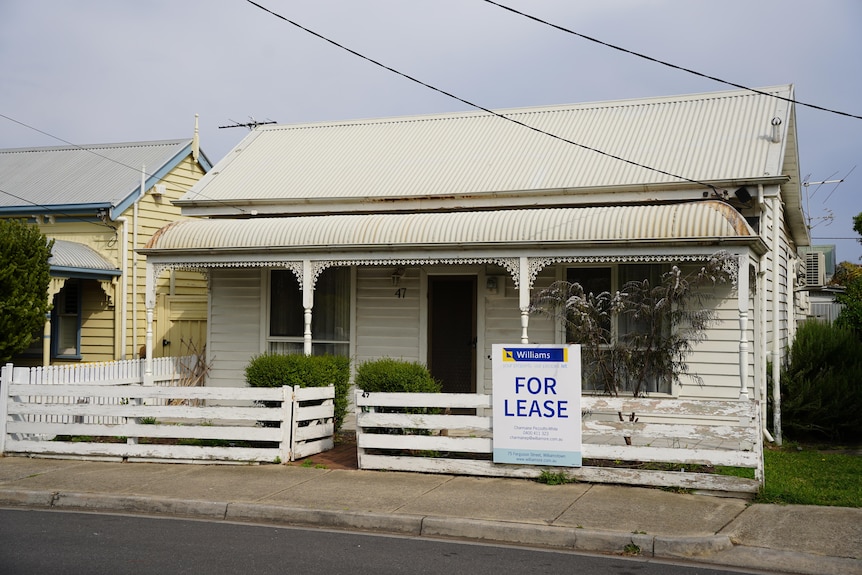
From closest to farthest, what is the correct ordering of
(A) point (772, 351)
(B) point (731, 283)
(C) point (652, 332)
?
(C) point (652, 332), (B) point (731, 283), (A) point (772, 351)

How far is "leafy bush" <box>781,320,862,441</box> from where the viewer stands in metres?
13.7

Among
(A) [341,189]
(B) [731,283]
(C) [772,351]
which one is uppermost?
(A) [341,189]

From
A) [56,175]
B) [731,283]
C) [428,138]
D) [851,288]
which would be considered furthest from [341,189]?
[851,288]

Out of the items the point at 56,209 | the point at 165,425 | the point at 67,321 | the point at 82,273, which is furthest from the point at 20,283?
the point at 165,425

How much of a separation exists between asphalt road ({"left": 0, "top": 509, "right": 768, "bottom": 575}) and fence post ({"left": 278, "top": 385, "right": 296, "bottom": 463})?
9.02 feet

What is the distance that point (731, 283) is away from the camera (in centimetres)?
1312

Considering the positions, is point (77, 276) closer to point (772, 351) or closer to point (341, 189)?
point (341, 189)

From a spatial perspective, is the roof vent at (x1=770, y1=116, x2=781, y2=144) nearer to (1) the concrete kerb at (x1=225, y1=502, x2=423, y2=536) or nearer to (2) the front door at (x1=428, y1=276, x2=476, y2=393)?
(2) the front door at (x1=428, y1=276, x2=476, y2=393)

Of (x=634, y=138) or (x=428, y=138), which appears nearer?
(x=634, y=138)

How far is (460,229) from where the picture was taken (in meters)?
13.4

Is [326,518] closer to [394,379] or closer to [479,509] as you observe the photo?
[479,509]

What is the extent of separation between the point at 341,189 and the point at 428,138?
8.20 feet

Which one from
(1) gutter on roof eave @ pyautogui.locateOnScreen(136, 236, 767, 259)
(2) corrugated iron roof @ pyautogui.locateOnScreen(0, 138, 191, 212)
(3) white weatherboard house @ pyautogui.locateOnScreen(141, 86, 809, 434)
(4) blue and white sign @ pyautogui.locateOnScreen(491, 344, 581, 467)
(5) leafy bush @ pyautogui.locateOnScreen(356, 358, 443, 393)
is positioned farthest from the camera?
(2) corrugated iron roof @ pyautogui.locateOnScreen(0, 138, 191, 212)

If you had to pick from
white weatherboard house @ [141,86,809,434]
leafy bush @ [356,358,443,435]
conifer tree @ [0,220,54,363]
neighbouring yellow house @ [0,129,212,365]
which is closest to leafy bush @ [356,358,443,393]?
leafy bush @ [356,358,443,435]
